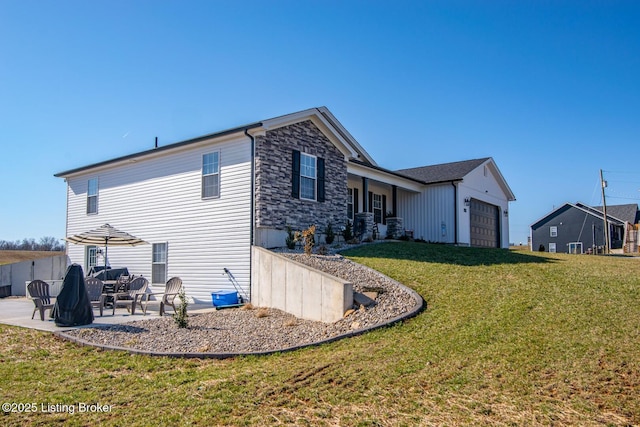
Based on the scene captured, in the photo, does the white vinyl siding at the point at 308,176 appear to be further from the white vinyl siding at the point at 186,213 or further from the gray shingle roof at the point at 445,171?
the gray shingle roof at the point at 445,171

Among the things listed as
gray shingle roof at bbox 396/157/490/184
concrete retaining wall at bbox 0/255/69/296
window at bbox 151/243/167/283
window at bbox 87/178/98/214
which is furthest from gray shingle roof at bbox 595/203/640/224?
concrete retaining wall at bbox 0/255/69/296

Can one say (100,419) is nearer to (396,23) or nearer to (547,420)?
(547,420)

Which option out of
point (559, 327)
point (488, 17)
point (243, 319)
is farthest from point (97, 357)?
point (488, 17)

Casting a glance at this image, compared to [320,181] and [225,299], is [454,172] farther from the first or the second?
[225,299]

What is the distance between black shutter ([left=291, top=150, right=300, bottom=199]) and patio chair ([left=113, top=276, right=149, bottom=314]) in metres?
4.93

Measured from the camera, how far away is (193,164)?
15.2m

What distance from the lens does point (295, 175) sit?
14.9 meters

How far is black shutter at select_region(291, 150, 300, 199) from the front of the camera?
1479cm

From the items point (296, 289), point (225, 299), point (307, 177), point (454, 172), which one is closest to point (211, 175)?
point (307, 177)

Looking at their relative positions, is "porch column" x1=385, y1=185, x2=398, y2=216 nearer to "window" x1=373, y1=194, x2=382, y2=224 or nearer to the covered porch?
the covered porch

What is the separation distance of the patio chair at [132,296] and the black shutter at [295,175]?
4.93 meters

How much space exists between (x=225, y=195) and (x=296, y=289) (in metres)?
4.42

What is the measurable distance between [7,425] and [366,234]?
14.2 m

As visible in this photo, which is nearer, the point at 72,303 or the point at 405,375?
the point at 405,375
